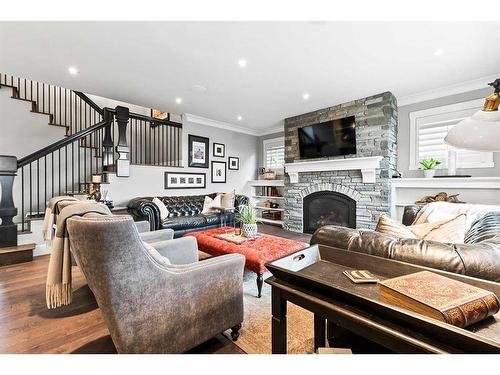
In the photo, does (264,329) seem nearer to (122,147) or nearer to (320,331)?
(320,331)

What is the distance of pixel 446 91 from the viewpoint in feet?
12.3

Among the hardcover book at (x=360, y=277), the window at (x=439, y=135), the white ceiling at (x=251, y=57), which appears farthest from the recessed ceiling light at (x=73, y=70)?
the window at (x=439, y=135)

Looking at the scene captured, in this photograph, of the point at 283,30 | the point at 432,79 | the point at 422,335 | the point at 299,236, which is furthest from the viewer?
the point at 299,236

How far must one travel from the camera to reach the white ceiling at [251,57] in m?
2.31

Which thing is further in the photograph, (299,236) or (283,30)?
(299,236)

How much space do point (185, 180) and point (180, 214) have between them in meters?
1.06

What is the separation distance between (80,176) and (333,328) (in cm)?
518

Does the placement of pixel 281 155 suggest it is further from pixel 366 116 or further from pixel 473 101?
pixel 473 101

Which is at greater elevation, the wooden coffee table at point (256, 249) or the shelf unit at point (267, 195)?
the shelf unit at point (267, 195)

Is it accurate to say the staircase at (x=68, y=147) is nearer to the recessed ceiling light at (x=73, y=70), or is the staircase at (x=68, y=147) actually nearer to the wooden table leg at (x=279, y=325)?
the recessed ceiling light at (x=73, y=70)

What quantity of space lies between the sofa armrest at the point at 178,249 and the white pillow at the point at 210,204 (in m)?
2.80

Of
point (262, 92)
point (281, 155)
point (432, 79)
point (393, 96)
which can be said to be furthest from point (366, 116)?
point (281, 155)

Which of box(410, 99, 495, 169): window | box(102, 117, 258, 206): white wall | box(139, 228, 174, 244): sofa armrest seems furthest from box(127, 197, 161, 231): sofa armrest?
box(410, 99, 495, 169): window

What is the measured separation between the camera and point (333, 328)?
3.92 ft
